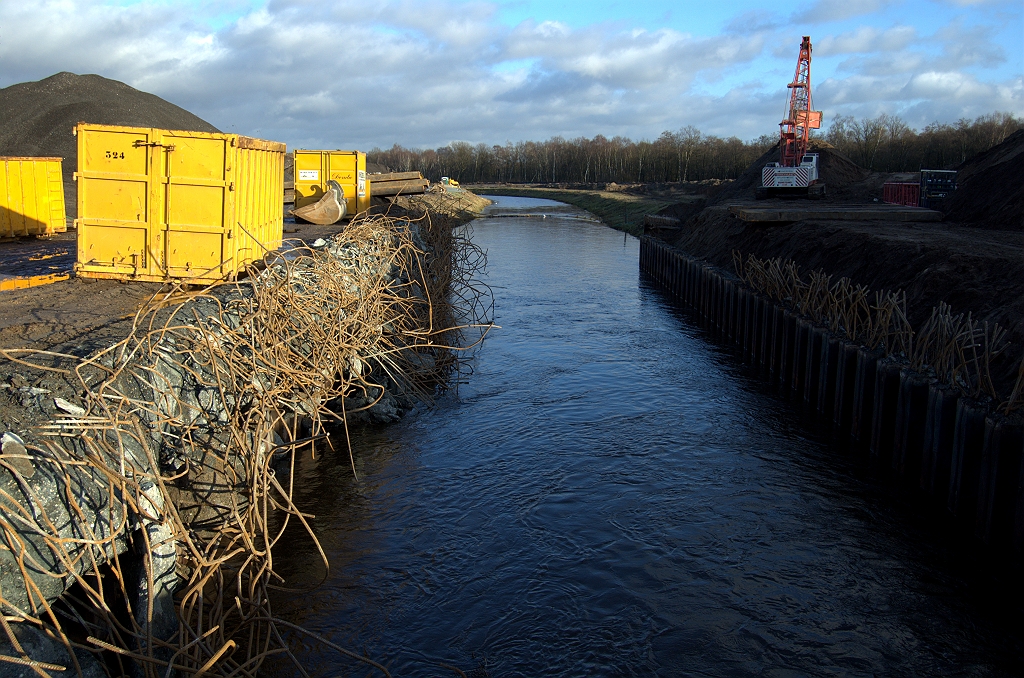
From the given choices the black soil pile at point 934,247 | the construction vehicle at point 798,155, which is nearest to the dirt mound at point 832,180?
the construction vehicle at point 798,155

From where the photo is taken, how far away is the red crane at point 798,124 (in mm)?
39906

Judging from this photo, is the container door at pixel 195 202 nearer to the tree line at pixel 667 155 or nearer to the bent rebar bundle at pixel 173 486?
the bent rebar bundle at pixel 173 486

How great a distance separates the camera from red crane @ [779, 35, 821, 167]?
131ft

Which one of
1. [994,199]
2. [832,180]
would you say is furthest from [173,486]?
[832,180]

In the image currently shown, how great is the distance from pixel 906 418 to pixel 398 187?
20.8 m

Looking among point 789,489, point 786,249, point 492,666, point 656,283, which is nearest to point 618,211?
point 656,283

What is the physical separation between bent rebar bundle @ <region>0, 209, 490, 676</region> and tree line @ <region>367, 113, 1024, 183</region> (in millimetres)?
35896

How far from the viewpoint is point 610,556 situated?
8477 mm

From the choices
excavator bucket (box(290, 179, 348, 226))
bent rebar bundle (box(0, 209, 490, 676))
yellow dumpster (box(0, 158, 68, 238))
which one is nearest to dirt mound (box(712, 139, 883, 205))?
Answer: excavator bucket (box(290, 179, 348, 226))

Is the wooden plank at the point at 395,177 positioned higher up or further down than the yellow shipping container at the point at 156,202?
higher up

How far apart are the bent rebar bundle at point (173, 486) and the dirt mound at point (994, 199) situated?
16.8 metres

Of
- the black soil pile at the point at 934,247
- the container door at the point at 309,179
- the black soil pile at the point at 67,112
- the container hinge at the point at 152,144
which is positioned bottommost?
the black soil pile at the point at 934,247

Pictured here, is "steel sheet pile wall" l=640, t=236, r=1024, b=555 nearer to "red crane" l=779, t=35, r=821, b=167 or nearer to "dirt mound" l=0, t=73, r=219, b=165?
"red crane" l=779, t=35, r=821, b=167

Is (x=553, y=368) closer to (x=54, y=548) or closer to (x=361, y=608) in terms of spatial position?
(x=361, y=608)
